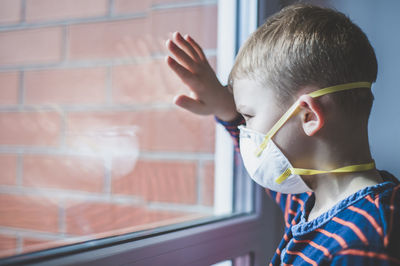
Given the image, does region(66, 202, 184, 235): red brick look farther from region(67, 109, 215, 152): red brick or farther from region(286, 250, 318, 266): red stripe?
region(286, 250, 318, 266): red stripe

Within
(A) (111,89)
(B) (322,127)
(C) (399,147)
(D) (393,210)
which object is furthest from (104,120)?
(C) (399,147)

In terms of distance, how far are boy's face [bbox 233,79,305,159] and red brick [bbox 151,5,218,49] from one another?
276 millimetres

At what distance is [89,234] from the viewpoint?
773 mm

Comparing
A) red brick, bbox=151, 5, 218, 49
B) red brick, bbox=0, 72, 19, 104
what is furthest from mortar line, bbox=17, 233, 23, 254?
red brick, bbox=151, 5, 218, 49

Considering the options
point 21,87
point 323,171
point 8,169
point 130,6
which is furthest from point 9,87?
point 323,171

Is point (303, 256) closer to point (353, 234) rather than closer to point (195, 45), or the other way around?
point (353, 234)

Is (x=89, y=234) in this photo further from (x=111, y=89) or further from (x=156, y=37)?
(x=156, y=37)

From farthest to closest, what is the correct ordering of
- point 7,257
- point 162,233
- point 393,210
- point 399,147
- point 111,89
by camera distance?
1. point 399,147
2. point 111,89
3. point 162,233
4. point 393,210
5. point 7,257

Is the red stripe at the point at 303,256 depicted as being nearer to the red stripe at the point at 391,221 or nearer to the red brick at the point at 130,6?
the red stripe at the point at 391,221

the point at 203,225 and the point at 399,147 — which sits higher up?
the point at 399,147

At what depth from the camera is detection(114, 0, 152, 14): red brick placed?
2.93 ft

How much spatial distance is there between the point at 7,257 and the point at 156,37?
594mm

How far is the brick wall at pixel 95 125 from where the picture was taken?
70 centimetres

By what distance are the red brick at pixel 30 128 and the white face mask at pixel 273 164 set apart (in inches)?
14.7
